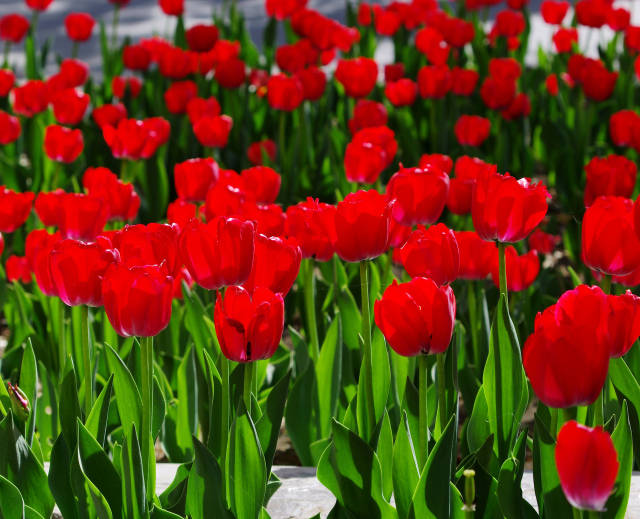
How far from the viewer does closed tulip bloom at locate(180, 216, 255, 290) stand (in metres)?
1.31

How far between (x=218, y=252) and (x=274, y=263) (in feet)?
0.31

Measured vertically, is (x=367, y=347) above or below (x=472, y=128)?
above

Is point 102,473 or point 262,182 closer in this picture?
point 102,473

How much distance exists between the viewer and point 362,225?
1.43 metres

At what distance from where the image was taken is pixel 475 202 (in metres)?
1.47

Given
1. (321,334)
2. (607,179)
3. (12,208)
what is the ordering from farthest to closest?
(321,334) < (607,179) < (12,208)

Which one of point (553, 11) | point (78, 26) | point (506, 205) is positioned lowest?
point (78, 26)

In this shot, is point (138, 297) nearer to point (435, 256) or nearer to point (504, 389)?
point (435, 256)

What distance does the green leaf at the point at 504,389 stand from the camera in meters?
1.49

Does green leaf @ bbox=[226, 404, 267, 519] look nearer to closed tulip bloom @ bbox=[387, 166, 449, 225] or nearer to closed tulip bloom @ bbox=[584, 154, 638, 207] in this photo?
closed tulip bloom @ bbox=[387, 166, 449, 225]

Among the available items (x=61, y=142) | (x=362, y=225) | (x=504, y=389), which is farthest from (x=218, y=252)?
(x=61, y=142)

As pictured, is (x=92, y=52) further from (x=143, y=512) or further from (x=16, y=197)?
(x=143, y=512)

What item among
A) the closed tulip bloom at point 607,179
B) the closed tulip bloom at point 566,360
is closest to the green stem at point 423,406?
the closed tulip bloom at point 566,360

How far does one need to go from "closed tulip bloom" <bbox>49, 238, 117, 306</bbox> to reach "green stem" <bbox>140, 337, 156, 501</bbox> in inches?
5.2
